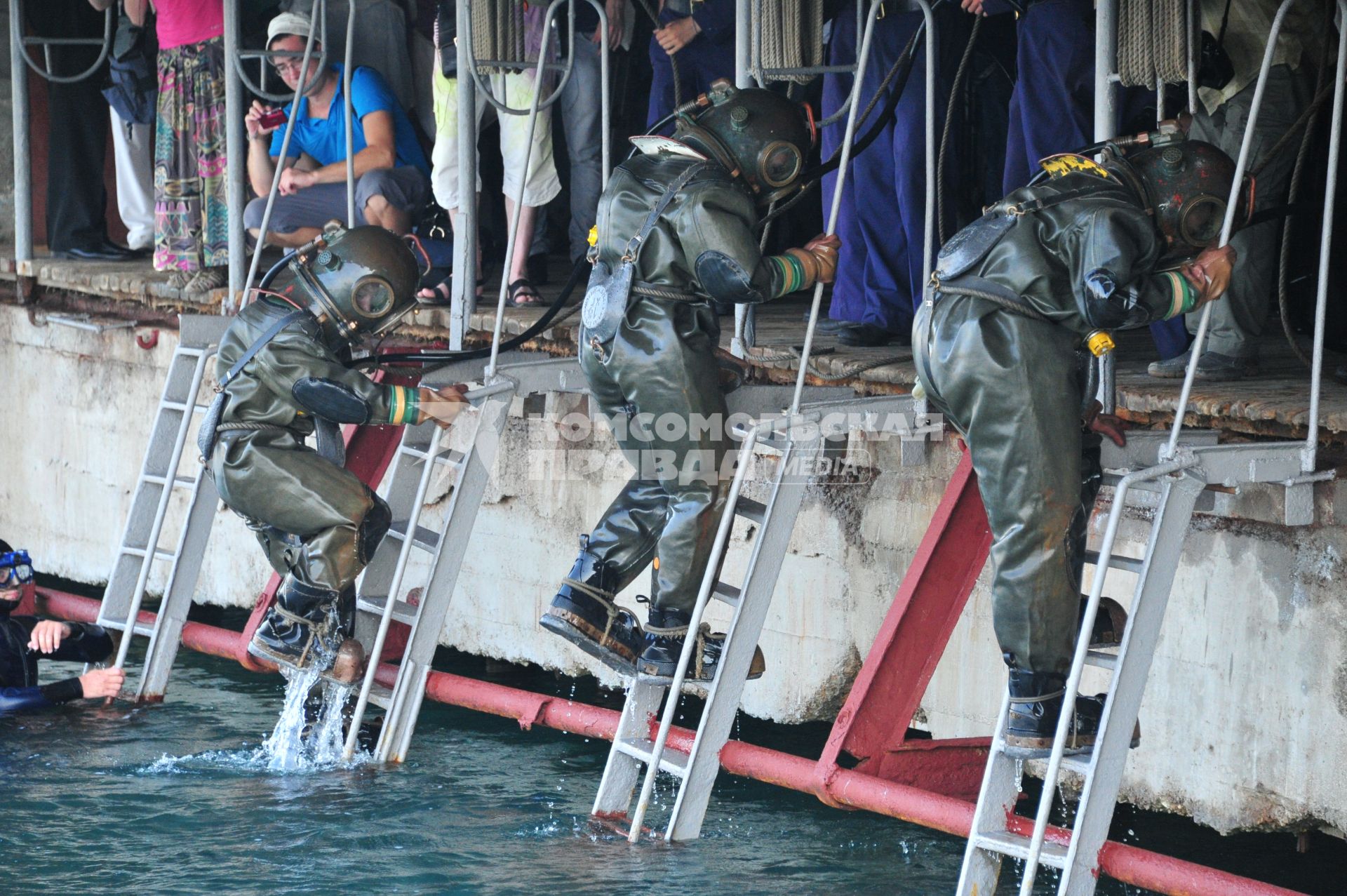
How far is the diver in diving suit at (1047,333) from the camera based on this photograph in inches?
176

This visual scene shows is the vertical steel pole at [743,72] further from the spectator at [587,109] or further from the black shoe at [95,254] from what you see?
the black shoe at [95,254]

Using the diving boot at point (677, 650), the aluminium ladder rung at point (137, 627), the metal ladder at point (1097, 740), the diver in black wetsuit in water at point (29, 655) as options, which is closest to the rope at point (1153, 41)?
the metal ladder at point (1097, 740)

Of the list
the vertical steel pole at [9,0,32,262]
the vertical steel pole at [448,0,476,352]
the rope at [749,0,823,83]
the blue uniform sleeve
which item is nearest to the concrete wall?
the vertical steel pole at [9,0,32,262]

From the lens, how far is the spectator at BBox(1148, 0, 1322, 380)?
556 centimetres

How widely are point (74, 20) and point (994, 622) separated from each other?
6443mm

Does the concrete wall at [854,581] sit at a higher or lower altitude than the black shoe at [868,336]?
lower

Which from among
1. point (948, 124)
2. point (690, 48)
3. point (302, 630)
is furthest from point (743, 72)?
point (302, 630)

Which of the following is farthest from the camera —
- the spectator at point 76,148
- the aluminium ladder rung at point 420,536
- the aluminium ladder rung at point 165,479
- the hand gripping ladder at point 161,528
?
the spectator at point 76,148

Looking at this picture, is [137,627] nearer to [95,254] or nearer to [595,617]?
[595,617]

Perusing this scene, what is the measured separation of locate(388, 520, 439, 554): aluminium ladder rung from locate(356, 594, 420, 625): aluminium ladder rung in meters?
0.22

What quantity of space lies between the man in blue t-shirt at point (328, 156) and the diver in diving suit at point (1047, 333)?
3.43 metres

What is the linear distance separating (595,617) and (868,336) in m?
1.56

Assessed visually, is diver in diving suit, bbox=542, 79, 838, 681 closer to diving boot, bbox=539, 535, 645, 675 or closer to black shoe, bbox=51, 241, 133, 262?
diving boot, bbox=539, 535, 645, 675

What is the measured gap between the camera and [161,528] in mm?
7504
